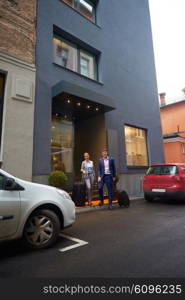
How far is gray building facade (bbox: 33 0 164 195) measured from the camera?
7576 mm

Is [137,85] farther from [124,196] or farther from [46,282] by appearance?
[46,282]

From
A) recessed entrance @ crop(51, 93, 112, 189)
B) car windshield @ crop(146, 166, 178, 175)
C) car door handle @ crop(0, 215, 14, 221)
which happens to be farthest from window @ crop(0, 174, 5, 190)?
car windshield @ crop(146, 166, 178, 175)

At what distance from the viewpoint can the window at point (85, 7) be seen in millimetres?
9923

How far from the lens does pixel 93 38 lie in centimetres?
1020

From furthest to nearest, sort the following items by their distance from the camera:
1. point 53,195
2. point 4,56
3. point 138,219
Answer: point 4,56
point 138,219
point 53,195

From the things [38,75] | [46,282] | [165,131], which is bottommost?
[46,282]

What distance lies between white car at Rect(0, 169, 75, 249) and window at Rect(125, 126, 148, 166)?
768cm

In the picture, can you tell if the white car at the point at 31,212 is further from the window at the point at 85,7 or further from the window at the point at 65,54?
the window at the point at 85,7

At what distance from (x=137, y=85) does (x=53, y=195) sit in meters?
11.2

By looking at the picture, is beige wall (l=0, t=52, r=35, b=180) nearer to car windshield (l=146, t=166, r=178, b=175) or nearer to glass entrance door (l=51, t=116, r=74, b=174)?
glass entrance door (l=51, t=116, r=74, b=174)

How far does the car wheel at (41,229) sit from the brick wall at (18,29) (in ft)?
20.6

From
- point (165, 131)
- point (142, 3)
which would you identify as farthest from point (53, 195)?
point (165, 131)

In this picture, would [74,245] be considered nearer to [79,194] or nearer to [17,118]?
[79,194]

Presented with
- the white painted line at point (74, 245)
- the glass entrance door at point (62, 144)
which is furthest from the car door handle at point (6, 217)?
the glass entrance door at point (62, 144)
